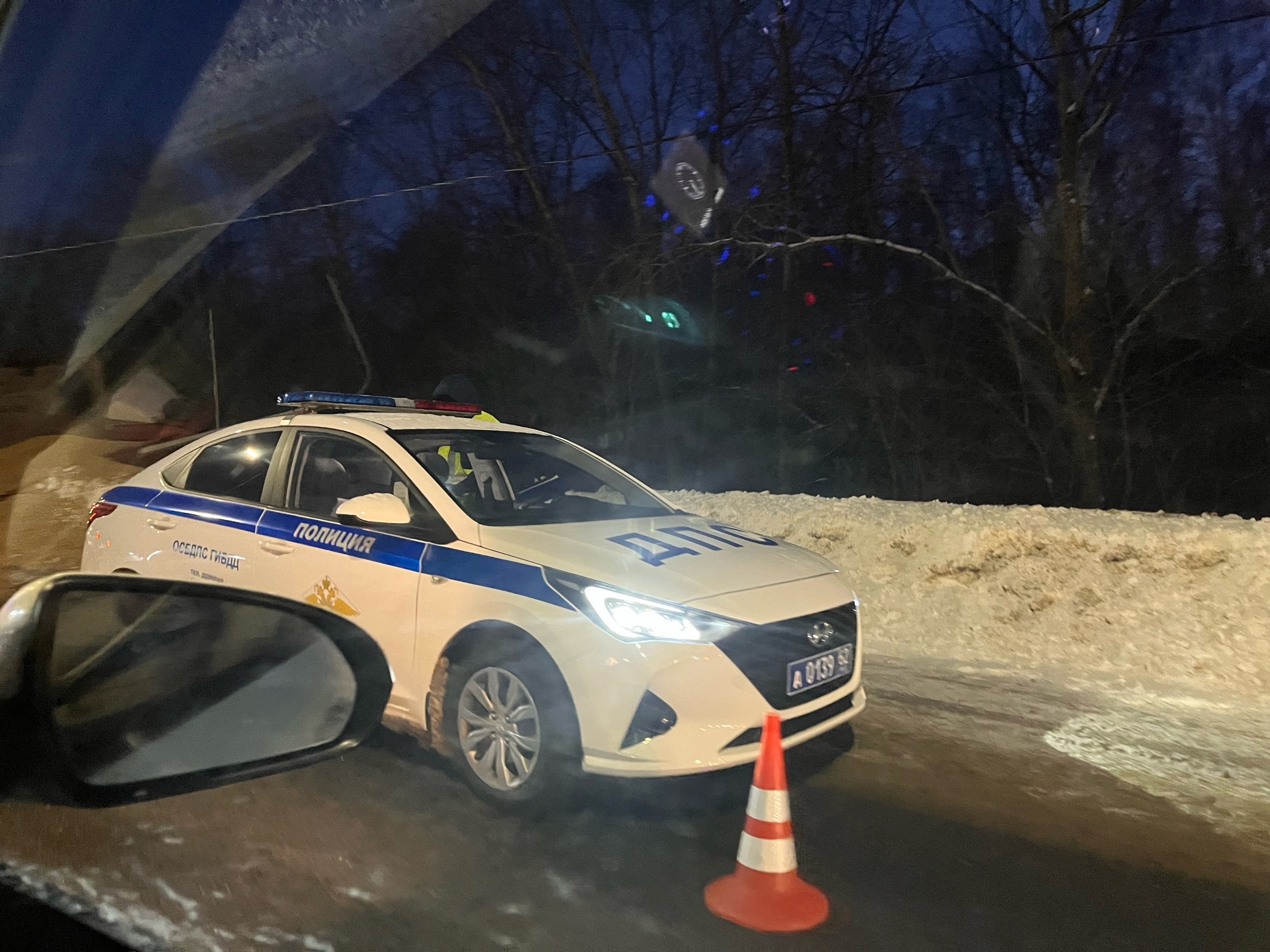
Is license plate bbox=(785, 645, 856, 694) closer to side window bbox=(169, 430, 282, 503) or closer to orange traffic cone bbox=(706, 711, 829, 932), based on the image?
orange traffic cone bbox=(706, 711, 829, 932)

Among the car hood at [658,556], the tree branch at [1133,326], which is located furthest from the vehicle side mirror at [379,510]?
the tree branch at [1133,326]

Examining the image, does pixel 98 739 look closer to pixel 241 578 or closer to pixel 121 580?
pixel 121 580

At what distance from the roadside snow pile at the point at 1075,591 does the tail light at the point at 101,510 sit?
5.50 metres

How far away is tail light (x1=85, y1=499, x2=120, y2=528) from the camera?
18.8ft

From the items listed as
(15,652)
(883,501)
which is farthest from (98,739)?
(883,501)

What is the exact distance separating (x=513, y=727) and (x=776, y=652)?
117cm

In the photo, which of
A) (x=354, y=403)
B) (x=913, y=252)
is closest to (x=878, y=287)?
(x=913, y=252)

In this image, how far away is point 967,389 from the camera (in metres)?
17.9

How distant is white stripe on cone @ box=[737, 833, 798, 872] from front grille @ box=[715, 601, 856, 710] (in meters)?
0.66

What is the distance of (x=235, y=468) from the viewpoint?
536cm

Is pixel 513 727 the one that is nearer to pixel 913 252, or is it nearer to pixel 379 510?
pixel 379 510

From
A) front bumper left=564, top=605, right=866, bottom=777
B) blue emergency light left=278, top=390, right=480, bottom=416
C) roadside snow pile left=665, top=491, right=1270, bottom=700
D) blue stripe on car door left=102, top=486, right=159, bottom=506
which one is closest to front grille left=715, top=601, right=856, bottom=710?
front bumper left=564, top=605, right=866, bottom=777

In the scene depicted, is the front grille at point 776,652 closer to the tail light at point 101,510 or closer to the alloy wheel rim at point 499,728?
the alloy wheel rim at point 499,728

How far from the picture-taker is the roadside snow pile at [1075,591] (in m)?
6.37
